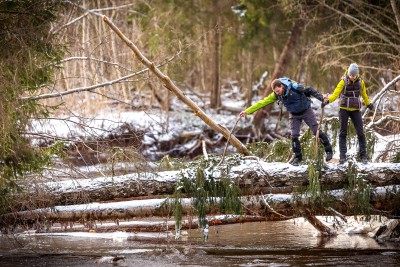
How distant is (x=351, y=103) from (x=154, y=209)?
11.5ft

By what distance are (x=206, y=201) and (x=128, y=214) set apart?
4.65 feet

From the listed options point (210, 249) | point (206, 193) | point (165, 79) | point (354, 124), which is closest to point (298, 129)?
point (354, 124)

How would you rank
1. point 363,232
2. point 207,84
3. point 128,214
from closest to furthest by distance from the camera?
1. point 128,214
2. point 363,232
3. point 207,84

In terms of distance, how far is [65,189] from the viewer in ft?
33.7

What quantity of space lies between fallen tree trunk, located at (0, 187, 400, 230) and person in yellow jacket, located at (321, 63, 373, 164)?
25.8 inches

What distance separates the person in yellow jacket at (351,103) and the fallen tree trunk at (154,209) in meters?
0.66

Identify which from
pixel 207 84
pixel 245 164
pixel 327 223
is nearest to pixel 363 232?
pixel 327 223

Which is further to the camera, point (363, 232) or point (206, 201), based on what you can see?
point (363, 232)

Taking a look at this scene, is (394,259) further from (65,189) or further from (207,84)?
(207,84)

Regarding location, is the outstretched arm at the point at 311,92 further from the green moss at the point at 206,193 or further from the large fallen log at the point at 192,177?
the green moss at the point at 206,193

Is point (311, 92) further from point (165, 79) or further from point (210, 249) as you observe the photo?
point (210, 249)

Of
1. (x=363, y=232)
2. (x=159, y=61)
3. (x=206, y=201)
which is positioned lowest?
(x=363, y=232)

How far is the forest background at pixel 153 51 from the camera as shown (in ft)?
31.1

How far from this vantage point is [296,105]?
10.2 m
